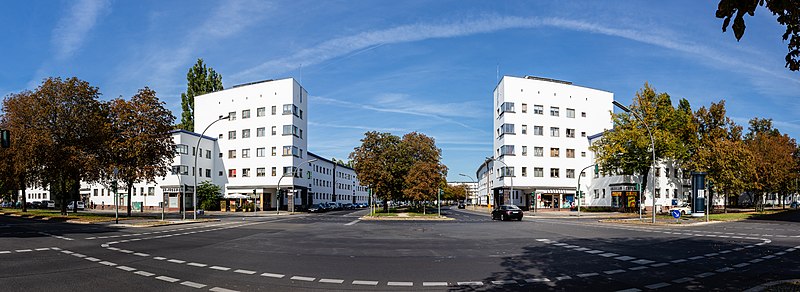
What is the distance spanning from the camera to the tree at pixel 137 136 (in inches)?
1490

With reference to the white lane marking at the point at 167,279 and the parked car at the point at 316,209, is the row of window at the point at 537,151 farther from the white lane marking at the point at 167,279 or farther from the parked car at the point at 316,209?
the white lane marking at the point at 167,279

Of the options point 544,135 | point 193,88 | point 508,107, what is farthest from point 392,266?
point 193,88

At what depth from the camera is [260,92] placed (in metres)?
68.9

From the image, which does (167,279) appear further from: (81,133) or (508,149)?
(508,149)

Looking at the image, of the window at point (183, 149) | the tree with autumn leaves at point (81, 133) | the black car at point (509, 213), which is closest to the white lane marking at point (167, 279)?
the tree with autumn leaves at point (81, 133)

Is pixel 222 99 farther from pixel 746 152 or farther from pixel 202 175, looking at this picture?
pixel 746 152

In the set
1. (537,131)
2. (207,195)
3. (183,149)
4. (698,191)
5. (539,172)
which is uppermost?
(537,131)

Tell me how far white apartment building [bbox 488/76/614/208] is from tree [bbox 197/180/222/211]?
39.3 metres

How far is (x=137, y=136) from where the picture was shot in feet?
125

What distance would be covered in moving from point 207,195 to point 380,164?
26.2 metres

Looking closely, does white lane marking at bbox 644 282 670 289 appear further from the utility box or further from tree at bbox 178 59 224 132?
tree at bbox 178 59 224 132

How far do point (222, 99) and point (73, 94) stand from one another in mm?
33976

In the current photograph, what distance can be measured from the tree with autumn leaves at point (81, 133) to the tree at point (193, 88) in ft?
128

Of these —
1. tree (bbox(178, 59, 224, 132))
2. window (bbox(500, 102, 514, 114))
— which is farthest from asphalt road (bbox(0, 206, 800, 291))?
tree (bbox(178, 59, 224, 132))
